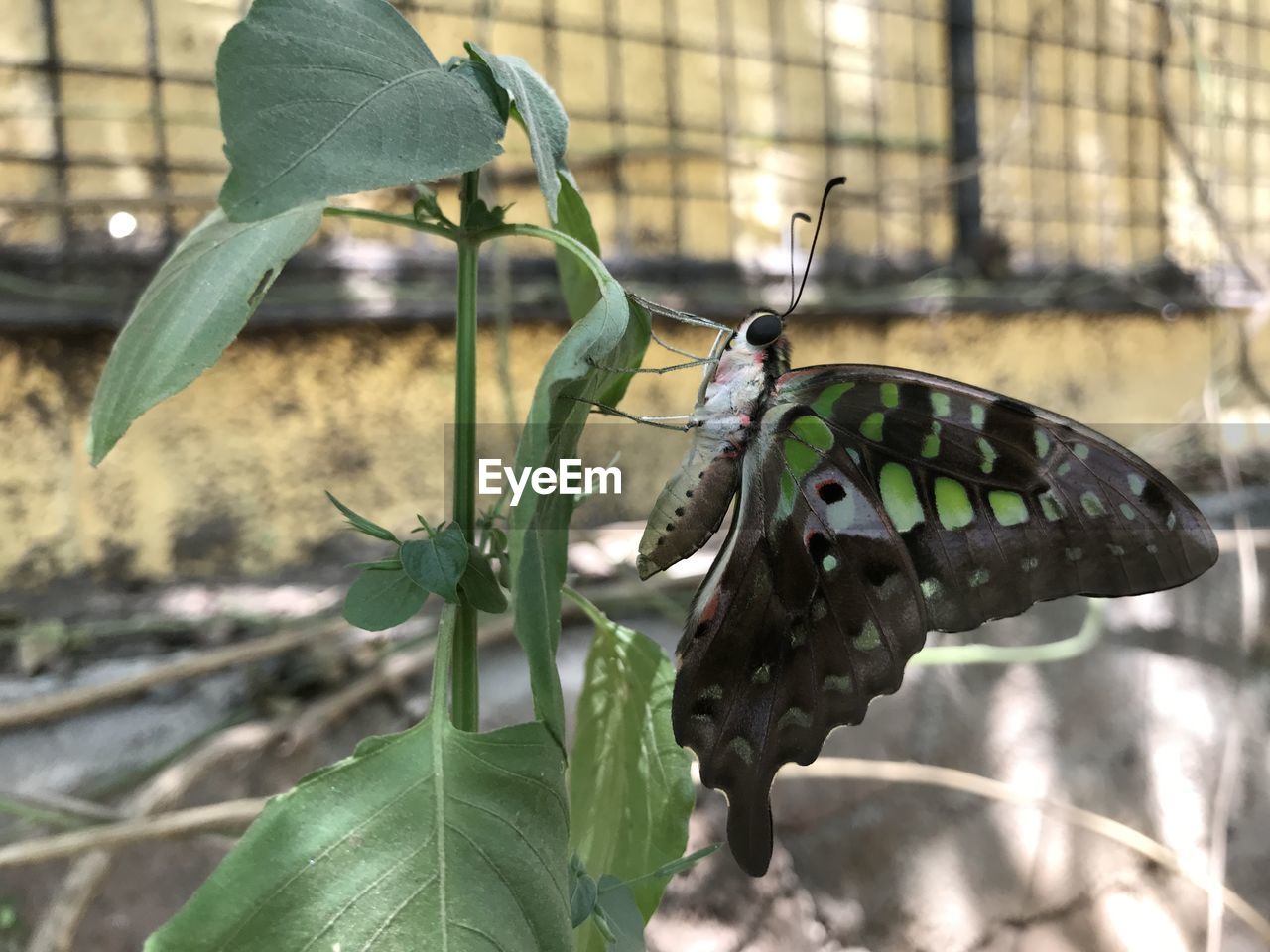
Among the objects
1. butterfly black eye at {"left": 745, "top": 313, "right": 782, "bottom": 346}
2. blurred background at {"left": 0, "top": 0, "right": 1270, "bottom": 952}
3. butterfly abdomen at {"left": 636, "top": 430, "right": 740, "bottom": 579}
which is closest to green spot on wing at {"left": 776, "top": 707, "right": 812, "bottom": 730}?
butterfly abdomen at {"left": 636, "top": 430, "right": 740, "bottom": 579}

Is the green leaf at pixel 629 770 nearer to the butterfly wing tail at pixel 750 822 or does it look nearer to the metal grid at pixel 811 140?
the butterfly wing tail at pixel 750 822

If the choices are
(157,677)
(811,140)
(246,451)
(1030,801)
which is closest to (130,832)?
(157,677)

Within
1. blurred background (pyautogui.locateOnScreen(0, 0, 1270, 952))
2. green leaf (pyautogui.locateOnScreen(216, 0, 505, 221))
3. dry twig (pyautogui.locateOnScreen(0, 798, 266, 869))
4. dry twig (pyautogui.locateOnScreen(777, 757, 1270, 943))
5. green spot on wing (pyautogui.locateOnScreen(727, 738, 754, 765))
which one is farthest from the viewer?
dry twig (pyautogui.locateOnScreen(777, 757, 1270, 943))

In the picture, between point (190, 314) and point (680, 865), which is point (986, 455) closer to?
point (680, 865)

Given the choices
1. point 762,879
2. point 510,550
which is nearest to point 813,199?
point 762,879

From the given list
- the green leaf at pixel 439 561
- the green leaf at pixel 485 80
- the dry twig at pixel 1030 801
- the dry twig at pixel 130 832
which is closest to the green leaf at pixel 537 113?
the green leaf at pixel 485 80

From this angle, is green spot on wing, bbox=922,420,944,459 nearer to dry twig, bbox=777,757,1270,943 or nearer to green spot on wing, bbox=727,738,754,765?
green spot on wing, bbox=727,738,754,765

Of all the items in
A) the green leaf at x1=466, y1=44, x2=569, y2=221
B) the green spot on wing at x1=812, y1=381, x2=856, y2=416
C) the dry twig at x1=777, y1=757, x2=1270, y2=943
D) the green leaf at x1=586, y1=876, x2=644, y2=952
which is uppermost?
the green leaf at x1=466, y1=44, x2=569, y2=221
